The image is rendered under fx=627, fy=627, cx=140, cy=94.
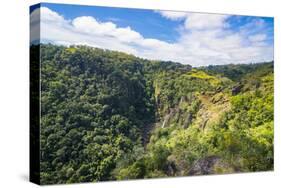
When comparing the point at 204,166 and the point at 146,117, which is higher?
the point at 146,117

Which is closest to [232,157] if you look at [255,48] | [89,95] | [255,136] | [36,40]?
[255,136]

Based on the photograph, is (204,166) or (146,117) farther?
(204,166)

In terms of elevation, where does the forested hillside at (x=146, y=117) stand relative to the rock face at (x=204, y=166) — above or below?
above

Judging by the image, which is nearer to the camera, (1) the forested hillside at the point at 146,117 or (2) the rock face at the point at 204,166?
(1) the forested hillside at the point at 146,117
